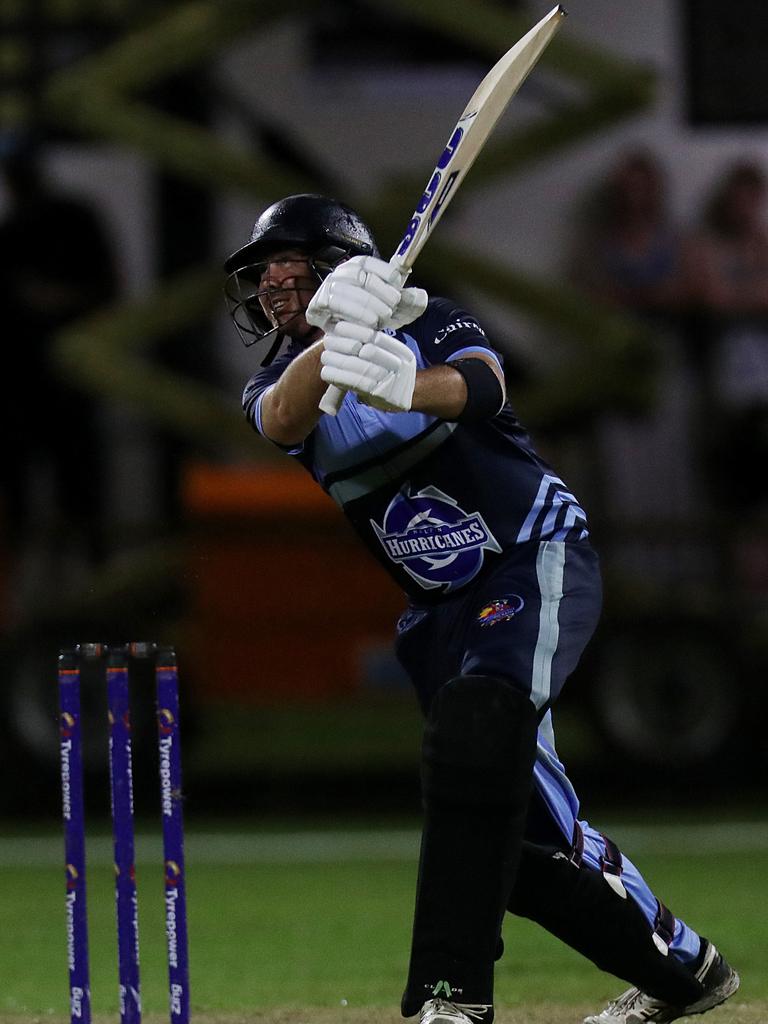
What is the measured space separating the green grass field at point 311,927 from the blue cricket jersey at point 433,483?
122 centimetres

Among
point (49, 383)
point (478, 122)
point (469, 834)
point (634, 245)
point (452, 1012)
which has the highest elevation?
point (634, 245)

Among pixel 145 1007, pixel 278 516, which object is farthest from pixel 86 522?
pixel 145 1007

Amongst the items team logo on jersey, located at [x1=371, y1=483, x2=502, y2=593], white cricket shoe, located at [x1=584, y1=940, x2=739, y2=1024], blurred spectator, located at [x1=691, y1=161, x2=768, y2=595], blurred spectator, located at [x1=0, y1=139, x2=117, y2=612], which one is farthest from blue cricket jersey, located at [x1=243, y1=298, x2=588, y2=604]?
blurred spectator, located at [x1=691, y1=161, x2=768, y2=595]

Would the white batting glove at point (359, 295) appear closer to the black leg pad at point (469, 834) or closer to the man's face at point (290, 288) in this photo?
the man's face at point (290, 288)

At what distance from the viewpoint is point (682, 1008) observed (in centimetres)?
417

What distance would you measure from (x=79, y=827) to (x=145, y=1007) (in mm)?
1470

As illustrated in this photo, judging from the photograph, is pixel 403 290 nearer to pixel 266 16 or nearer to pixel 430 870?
pixel 430 870

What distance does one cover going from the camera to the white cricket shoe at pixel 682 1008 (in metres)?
4.17

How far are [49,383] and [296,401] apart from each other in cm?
633

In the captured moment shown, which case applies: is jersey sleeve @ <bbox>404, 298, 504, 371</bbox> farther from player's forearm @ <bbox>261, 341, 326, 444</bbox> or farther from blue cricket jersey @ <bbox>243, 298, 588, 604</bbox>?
player's forearm @ <bbox>261, 341, 326, 444</bbox>

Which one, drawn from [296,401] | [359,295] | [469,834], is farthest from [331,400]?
[469,834]

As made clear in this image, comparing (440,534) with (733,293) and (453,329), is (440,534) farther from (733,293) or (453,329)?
(733,293)

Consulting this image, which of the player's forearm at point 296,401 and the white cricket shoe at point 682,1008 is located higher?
the player's forearm at point 296,401

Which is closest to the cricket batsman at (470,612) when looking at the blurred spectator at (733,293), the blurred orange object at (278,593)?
the blurred orange object at (278,593)
